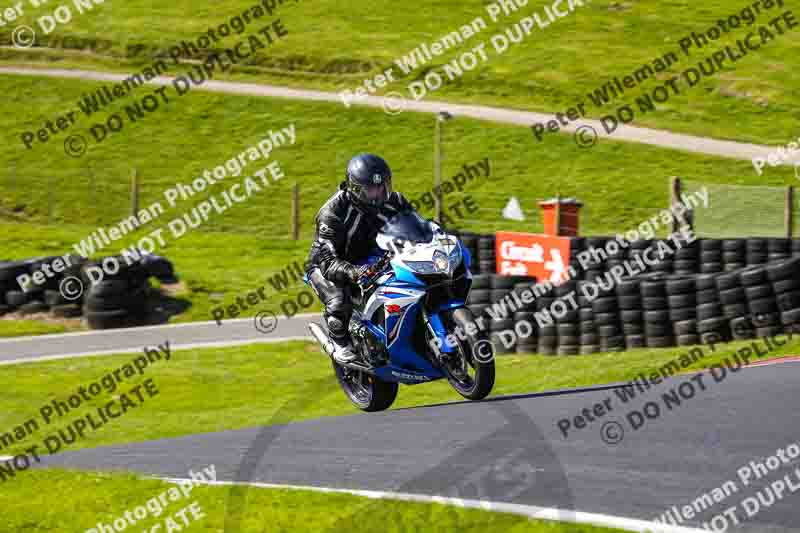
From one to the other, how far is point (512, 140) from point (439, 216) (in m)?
7.79

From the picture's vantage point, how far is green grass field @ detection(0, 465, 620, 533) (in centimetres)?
772

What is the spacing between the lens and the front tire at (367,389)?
10.6m

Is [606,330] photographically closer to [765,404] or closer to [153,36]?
[765,404]

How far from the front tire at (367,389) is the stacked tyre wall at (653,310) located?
5352mm

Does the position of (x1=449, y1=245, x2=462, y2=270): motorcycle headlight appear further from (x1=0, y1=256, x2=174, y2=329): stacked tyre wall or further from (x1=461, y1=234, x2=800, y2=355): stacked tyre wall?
(x1=0, y1=256, x2=174, y2=329): stacked tyre wall

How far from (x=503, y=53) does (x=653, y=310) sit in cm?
2835

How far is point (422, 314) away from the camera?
9.41 metres

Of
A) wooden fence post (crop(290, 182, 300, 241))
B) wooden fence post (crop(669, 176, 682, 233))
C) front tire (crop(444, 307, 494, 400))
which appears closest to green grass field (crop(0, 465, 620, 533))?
front tire (crop(444, 307, 494, 400))

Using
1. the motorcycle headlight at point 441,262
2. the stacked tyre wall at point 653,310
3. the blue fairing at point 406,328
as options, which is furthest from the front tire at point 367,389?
the stacked tyre wall at point 653,310

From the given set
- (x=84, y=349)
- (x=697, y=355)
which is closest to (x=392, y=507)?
(x=697, y=355)

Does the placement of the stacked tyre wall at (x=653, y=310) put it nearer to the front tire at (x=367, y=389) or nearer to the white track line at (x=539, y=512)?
the front tire at (x=367, y=389)

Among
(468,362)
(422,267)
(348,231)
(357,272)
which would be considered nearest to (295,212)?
(348,231)

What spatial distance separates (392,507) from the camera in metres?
8.09

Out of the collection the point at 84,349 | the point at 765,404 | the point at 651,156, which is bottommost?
the point at 651,156
